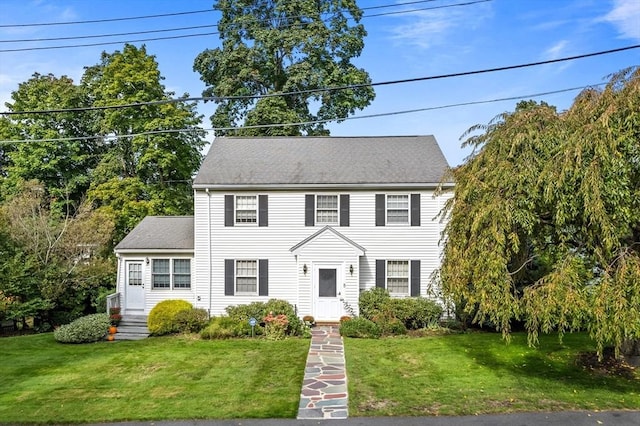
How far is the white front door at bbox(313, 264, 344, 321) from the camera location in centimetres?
1493

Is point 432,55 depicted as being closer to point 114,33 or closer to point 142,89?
point 114,33

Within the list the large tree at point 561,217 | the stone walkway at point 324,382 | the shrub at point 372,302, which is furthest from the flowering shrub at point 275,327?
the large tree at point 561,217

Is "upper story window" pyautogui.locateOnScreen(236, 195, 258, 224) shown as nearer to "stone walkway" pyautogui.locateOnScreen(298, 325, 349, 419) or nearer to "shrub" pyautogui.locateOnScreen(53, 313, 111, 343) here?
"stone walkway" pyautogui.locateOnScreen(298, 325, 349, 419)

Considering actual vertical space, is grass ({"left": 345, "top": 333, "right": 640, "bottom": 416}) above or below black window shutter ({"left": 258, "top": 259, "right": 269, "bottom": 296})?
below

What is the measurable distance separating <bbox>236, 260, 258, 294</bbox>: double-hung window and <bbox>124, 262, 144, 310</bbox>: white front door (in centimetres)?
355

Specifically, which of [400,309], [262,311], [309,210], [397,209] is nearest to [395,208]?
[397,209]

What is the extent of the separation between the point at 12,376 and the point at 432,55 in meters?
14.5

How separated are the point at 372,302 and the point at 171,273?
283 inches

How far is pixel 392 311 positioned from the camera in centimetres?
1413

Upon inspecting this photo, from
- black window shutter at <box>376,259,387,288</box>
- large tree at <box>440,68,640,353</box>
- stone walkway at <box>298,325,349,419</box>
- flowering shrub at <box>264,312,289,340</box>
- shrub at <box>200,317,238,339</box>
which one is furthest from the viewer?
black window shutter at <box>376,259,387,288</box>

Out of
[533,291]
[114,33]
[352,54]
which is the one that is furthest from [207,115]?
[533,291]

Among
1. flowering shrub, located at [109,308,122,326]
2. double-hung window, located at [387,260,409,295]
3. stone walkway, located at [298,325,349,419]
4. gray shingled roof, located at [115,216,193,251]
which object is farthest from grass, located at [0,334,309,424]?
double-hung window, located at [387,260,409,295]

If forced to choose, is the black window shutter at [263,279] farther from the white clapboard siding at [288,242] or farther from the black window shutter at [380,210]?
the black window shutter at [380,210]

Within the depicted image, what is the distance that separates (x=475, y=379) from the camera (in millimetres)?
9117
